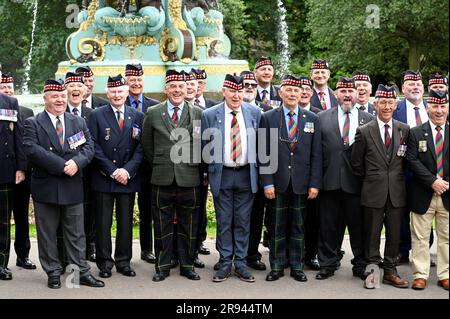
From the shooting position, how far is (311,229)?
8.55m

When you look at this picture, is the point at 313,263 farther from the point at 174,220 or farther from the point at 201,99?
the point at 201,99

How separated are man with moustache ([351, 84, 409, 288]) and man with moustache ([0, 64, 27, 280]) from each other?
340 centimetres

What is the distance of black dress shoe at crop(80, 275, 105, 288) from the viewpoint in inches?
299

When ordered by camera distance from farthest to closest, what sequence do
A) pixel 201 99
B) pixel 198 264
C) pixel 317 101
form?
pixel 201 99 → pixel 317 101 → pixel 198 264

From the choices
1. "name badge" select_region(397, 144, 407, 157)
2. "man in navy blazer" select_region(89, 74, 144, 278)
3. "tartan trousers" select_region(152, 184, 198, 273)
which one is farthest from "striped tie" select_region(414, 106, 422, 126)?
"man in navy blazer" select_region(89, 74, 144, 278)

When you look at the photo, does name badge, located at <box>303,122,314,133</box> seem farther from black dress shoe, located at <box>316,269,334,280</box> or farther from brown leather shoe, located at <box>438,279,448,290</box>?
brown leather shoe, located at <box>438,279,448,290</box>

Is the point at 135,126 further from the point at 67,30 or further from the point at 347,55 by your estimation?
the point at 347,55

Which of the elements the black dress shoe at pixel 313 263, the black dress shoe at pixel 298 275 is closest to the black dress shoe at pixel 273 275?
the black dress shoe at pixel 298 275

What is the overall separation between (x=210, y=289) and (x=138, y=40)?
691 centimetres

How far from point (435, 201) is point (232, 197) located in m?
2.01

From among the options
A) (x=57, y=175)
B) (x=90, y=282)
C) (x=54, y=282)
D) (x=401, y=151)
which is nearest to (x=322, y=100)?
(x=401, y=151)

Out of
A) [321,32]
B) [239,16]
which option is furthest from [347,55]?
[239,16]

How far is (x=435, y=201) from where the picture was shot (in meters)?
7.54

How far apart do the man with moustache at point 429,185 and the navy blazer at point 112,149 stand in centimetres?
279
